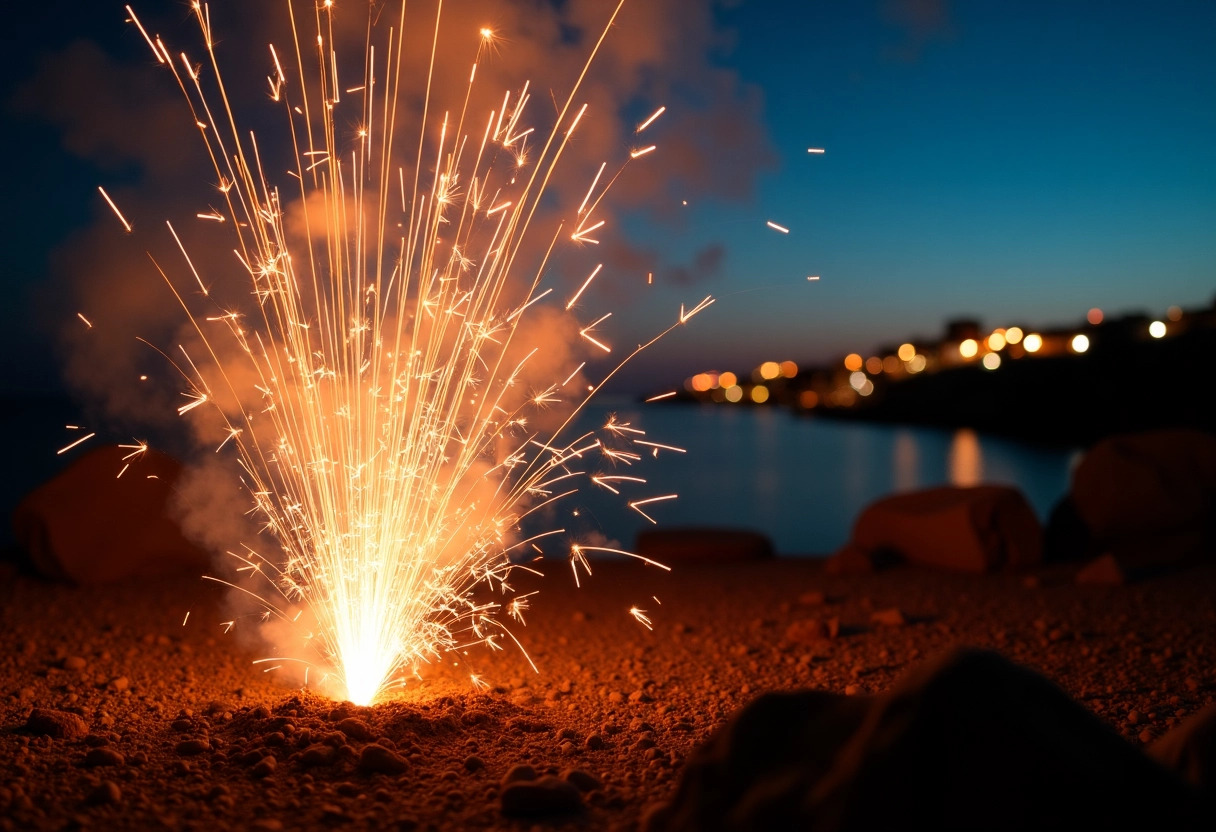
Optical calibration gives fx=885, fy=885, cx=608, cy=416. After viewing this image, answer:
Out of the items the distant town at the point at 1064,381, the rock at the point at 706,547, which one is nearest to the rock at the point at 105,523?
the rock at the point at 706,547

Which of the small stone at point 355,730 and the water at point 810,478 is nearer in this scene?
the small stone at point 355,730

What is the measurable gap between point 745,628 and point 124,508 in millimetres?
6632

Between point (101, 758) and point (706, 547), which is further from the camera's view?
point (706, 547)

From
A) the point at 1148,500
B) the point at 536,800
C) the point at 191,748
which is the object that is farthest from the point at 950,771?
the point at 1148,500

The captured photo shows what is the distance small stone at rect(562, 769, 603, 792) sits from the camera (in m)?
3.68

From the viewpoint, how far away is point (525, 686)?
224 inches

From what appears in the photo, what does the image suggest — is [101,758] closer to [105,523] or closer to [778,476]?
[105,523]

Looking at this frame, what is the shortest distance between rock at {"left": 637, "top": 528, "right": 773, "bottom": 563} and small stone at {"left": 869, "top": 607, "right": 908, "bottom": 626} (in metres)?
3.85

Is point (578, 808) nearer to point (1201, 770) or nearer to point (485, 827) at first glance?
point (485, 827)

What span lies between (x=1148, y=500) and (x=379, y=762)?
9918 mm

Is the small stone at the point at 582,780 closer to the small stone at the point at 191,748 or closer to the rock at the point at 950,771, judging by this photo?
the rock at the point at 950,771

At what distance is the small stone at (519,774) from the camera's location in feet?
12.1

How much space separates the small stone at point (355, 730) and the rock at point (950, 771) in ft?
5.92

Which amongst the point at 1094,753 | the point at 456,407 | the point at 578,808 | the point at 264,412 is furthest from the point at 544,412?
the point at 1094,753
